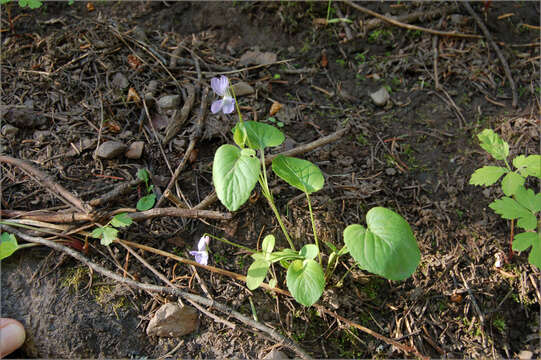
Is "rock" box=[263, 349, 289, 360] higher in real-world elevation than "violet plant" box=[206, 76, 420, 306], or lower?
lower

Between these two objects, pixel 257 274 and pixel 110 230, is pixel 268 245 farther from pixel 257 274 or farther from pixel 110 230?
pixel 110 230

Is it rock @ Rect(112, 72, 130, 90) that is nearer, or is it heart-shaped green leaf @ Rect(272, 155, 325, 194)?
heart-shaped green leaf @ Rect(272, 155, 325, 194)

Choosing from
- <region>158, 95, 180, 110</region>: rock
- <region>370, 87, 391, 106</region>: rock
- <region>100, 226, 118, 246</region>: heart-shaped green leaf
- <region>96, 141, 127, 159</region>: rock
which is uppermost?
<region>158, 95, 180, 110</region>: rock

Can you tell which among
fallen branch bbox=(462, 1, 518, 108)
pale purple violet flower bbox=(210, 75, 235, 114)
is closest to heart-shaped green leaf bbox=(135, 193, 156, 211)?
pale purple violet flower bbox=(210, 75, 235, 114)

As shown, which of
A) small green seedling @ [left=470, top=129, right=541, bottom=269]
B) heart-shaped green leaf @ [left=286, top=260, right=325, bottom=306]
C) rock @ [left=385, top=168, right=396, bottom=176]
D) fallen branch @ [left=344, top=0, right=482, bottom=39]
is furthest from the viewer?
fallen branch @ [left=344, top=0, right=482, bottom=39]

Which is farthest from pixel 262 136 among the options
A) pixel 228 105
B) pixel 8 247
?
pixel 8 247

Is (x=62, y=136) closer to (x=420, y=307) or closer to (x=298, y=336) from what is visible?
(x=298, y=336)

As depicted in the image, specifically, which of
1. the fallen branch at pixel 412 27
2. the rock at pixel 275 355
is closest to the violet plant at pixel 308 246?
the rock at pixel 275 355

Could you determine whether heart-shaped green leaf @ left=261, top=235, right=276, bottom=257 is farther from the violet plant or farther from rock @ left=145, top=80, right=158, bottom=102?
rock @ left=145, top=80, right=158, bottom=102
